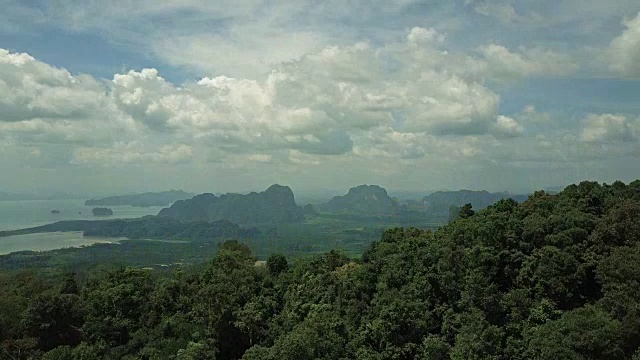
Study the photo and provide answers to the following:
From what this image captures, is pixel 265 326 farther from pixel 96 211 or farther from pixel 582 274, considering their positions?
pixel 96 211

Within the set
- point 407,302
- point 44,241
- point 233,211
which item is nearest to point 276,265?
point 407,302

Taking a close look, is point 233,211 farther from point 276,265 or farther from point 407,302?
point 407,302

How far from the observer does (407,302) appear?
20.8 meters

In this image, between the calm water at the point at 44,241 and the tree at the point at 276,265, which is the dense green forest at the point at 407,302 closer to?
the tree at the point at 276,265

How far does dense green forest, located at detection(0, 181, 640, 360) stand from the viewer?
1784 cm

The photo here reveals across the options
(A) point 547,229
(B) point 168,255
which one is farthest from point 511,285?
(B) point 168,255

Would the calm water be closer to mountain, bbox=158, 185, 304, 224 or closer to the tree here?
mountain, bbox=158, 185, 304, 224

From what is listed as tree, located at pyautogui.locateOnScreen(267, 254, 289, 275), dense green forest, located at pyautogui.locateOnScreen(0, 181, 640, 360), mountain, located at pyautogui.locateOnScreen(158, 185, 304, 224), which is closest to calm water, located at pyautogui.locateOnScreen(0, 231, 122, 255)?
mountain, located at pyautogui.locateOnScreen(158, 185, 304, 224)

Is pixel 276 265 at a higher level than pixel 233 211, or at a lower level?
higher

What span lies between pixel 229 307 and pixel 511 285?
14248 millimetres

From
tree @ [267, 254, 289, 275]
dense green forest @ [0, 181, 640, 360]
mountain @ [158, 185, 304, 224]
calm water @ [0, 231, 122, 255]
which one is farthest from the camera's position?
mountain @ [158, 185, 304, 224]

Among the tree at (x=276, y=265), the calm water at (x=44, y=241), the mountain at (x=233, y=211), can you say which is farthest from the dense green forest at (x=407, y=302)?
the mountain at (x=233, y=211)

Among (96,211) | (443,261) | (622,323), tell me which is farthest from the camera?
(96,211)

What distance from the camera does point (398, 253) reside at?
1056 inches
